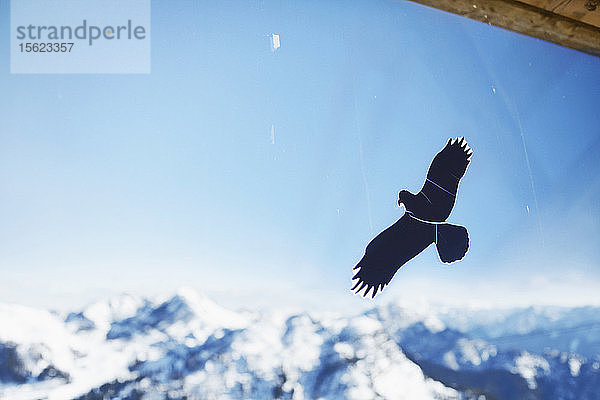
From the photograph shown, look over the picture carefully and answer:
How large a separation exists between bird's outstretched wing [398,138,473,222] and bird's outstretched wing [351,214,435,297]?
0.05 metres

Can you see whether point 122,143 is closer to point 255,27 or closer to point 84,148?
point 84,148

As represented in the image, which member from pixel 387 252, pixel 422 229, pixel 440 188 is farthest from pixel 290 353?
pixel 440 188

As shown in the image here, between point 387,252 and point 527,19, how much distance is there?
3.05 ft

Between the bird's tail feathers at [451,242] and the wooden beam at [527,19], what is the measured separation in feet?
2.52

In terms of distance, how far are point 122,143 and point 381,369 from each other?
1.25m

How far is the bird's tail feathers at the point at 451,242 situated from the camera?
2.05 m

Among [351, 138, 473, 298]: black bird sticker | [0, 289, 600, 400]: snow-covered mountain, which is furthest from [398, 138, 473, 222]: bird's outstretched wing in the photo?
[0, 289, 600, 400]: snow-covered mountain

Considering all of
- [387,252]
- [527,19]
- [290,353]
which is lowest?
[290,353]

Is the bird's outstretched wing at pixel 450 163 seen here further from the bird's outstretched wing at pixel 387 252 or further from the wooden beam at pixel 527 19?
the wooden beam at pixel 527 19

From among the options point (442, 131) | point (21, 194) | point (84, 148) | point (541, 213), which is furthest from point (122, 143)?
point (541, 213)

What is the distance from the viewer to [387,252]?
198cm

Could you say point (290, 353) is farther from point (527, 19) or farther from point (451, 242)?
point (527, 19)

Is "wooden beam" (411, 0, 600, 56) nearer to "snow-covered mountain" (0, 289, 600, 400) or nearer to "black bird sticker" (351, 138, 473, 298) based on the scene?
"black bird sticker" (351, 138, 473, 298)

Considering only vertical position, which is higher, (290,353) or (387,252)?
(387,252)
